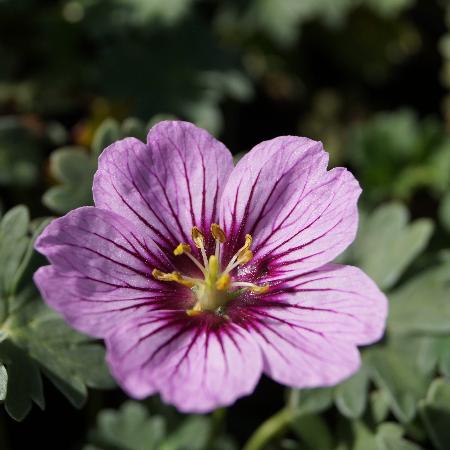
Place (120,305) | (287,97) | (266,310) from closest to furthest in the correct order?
1. (120,305)
2. (266,310)
3. (287,97)

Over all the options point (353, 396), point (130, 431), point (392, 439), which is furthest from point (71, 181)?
point (392, 439)

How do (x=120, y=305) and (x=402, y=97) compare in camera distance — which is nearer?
(x=120, y=305)

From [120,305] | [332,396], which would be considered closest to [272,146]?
[120,305]

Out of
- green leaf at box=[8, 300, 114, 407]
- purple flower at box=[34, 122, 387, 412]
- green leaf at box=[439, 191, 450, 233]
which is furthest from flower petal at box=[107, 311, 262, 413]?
green leaf at box=[439, 191, 450, 233]

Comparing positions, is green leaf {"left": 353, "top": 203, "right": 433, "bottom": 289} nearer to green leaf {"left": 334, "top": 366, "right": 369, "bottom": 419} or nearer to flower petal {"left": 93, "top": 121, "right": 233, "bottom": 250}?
green leaf {"left": 334, "top": 366, "right": 369, "bottom": 419}

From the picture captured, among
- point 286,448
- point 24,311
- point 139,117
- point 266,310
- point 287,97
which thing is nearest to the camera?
point 266,310

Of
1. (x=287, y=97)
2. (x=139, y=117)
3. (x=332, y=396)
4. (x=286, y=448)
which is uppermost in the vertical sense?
(x=139, y=117)

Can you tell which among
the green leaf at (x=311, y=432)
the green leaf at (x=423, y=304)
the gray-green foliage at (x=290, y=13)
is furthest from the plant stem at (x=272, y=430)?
the gray-green foliage at (x=290, y=13)

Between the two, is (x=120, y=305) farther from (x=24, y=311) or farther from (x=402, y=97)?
(x=402, y=97)

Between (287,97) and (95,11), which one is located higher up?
(95,11)
